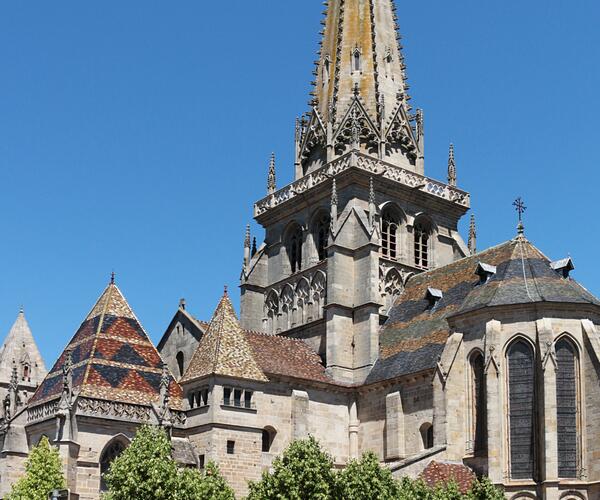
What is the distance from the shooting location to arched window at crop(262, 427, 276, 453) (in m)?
44.2

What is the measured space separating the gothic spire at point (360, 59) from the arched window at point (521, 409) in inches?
763

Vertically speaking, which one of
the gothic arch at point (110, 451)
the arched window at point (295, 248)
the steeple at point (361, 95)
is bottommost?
the gothic arch at point (110, 451)

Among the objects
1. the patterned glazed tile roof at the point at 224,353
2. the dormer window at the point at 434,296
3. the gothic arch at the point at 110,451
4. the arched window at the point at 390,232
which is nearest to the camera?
the gothic arch at the point at 110,451

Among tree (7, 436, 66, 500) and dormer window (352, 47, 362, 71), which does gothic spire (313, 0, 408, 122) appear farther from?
tree (7, 436, 66, 500)

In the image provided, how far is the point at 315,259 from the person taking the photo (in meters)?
53.0

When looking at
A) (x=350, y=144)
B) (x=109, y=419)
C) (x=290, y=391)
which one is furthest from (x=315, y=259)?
(x=109, y=419)

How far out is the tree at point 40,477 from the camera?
36.0 m

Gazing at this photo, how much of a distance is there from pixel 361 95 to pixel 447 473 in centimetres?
2367

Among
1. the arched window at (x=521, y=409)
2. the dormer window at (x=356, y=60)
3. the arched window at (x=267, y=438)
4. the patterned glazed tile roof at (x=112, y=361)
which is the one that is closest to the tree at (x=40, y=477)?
the patterned glazed tile roof at (x=112, y=361)

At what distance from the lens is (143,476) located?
31.1 m

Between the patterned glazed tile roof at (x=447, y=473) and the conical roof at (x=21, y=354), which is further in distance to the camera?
the conical roof at (x=21, y=354)

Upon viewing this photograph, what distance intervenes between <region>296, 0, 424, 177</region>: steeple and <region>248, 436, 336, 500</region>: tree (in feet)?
82.2

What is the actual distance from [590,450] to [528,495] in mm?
2730

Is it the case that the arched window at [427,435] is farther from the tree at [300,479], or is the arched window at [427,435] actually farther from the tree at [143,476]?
the tree at [143,476]
